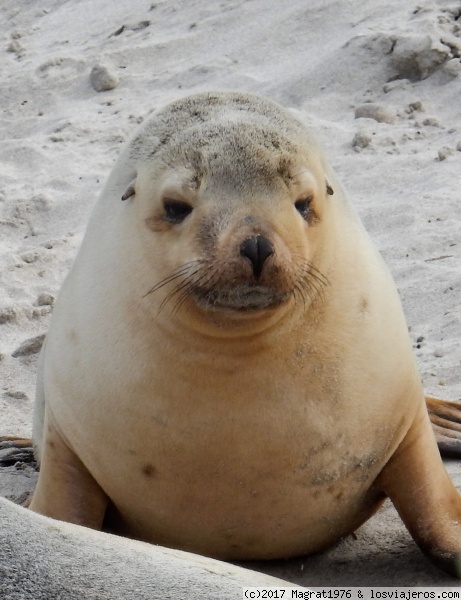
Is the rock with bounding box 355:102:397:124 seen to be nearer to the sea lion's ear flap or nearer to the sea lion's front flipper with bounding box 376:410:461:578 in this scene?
the sea lion's front flipper with bounding box 376:410:461:578

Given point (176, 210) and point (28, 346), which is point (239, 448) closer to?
point (176, 210)

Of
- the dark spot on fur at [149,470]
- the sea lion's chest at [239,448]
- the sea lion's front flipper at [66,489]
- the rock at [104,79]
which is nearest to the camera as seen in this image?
the sea lion's chest at [239,448]

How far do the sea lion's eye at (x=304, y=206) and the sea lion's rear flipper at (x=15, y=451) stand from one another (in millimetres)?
1660

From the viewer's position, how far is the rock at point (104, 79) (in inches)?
323

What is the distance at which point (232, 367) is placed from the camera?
3449 millimetres

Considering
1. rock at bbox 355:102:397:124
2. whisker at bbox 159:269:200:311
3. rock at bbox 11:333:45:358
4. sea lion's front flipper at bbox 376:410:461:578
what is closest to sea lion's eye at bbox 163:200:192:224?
whisker at bbox 159:269:200:311

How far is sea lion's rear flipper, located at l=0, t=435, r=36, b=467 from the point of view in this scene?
15.2 feet

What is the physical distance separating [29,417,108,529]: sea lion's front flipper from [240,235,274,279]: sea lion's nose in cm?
104

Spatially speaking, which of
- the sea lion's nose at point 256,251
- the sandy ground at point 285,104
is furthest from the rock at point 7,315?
the sea lion's nose at point 256,251

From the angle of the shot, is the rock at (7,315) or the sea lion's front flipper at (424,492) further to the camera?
the rock at (7,315)

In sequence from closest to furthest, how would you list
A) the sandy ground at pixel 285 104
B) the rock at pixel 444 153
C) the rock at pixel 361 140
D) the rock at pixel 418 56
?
the sandy ground at pixel 285 104, the rock at pixel 444 153, the rock at pixel 361 140, the rock at pixel 418 56

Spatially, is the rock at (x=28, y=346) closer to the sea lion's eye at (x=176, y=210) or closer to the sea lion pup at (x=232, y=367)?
the sea lion pup at (x=232, y=367)

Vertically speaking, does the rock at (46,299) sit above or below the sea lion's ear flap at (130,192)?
below

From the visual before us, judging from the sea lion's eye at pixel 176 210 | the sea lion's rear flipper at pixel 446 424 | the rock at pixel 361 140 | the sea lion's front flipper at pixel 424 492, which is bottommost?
the rock at pixel 361 140
